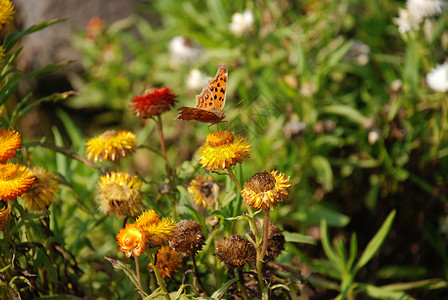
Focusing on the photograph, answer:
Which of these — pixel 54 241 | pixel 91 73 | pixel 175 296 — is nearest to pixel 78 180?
pixel 54 241

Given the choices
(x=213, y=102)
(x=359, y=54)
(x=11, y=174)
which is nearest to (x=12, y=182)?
(x=11, y=174)

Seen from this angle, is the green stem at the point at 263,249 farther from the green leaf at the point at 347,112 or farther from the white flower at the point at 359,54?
the white flower at the point at 359,54

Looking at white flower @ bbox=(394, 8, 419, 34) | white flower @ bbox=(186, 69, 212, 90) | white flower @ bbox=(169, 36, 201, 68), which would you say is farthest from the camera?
white flower @ bbox=(169, 36, 201, 68)

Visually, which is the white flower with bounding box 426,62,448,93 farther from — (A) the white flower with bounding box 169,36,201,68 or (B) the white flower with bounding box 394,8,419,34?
(A) the white flower with bounding box 169,36,201,68

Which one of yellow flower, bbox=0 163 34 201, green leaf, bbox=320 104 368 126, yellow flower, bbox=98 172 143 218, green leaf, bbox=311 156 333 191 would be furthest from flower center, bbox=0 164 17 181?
green leaf, bbox=320 104 368 126

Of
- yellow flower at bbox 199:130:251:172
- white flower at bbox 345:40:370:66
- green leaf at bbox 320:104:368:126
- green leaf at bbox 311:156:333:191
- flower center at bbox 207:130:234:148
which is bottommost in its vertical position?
green leaf at bbox 311:156:333:191

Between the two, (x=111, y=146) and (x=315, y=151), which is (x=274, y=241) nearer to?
(x=111, y=146)

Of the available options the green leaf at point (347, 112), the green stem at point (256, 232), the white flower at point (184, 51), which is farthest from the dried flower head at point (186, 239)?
the white flower at point (184, 51)
